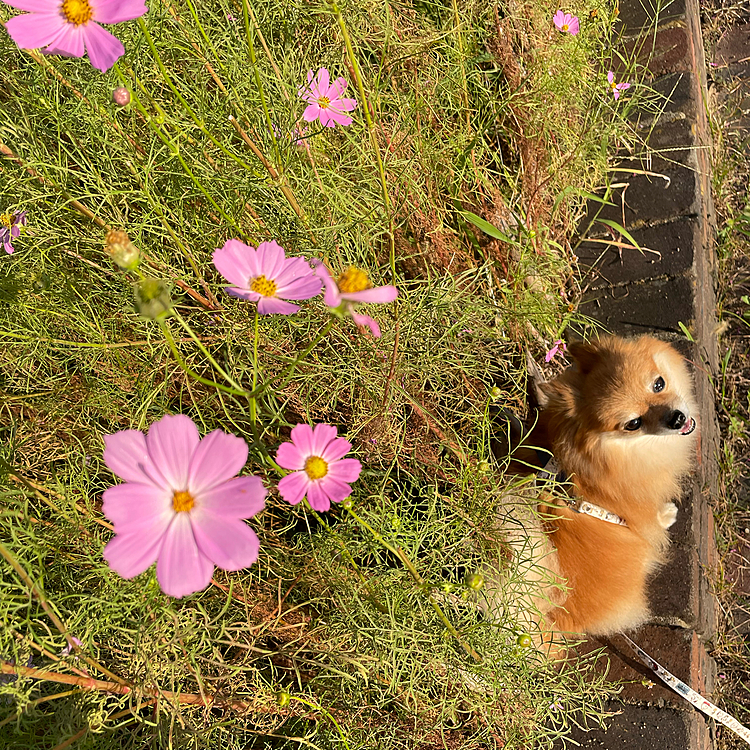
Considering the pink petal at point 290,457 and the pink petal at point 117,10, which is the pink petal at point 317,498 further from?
the pink petal at point 117,10

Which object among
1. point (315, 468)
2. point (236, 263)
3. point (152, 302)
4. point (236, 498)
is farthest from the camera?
point (315, 468)

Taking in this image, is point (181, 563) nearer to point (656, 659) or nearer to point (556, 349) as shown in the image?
point (556, 349)

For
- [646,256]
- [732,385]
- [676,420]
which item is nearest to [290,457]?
[676,420]

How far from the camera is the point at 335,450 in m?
0.95

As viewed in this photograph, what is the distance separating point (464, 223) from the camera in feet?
5.82

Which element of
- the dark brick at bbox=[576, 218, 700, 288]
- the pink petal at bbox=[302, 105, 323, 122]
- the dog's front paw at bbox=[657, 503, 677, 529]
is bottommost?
the dog's front paw at bbox=[657, 503, 677, 529]

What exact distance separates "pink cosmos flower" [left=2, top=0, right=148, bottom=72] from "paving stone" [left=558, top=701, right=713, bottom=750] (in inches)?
78.6

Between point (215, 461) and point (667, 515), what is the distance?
1736 mm

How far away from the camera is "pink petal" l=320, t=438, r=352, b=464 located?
0.94 meters

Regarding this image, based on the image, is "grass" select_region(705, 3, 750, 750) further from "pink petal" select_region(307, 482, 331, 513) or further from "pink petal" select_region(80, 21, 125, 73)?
"pink petal" select_region(80, 21, 125, 73)

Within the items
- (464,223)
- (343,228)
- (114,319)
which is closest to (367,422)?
(343,228)

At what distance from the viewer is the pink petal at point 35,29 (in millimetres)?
669

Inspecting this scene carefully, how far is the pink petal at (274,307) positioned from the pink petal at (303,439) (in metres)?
0.23

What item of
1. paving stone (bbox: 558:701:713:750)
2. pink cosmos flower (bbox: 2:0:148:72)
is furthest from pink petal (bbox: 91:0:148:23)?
paving stone (bbox: 558:701:713:750)
